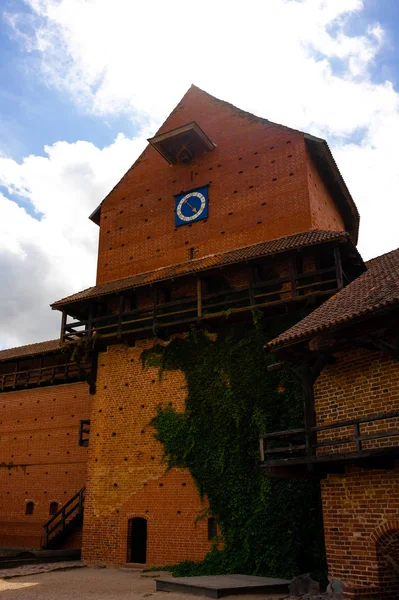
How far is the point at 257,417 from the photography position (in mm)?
14867

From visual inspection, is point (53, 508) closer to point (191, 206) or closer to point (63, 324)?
point (63, 324)

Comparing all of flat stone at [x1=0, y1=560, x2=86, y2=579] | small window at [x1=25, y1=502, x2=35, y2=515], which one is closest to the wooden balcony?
flat stone at [x1=0, y1=560, x2=86, y2=579]

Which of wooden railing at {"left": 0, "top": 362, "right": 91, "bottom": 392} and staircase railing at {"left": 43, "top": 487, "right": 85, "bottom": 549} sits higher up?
wooden railing at {"left": 0, "top": 362, "right": 91, "bottom": 392}

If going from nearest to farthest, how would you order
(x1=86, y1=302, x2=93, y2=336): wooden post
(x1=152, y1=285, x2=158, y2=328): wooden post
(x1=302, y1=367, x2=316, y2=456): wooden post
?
(x1=302, y1=367, x2=316, y2=456): wooden post, (x1=152, y1=285, x2=158, y2=328): wooden post, (x1=86, y1=302, x2=93, y2=336): wooden post

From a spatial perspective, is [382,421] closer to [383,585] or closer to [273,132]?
[383,585]

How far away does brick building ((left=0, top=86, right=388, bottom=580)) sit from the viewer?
1608cm

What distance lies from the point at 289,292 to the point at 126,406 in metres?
6.64

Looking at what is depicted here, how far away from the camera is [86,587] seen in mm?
13055

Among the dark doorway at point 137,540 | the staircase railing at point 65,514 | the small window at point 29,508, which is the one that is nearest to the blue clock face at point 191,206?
the dark doorway at point 137,540

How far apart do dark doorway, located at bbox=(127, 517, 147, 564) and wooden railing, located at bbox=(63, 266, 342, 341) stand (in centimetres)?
601

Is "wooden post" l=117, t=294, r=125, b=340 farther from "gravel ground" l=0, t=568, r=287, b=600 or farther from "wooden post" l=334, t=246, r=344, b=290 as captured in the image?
"wooden post" l=334, t=246, r=344, b=290

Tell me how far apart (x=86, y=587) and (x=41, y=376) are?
1412 centimetres

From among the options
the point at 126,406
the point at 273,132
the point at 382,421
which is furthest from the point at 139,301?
the point at 382,421

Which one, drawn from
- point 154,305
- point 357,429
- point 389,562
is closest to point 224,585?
point 389,562
